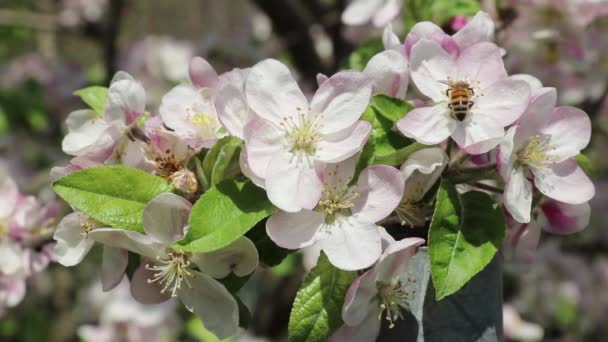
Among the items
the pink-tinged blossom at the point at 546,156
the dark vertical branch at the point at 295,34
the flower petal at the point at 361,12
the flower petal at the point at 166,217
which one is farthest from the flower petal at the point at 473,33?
the dark vertical branch at the point at 295,34

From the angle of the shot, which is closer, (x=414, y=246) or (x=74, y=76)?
(x=414, y=246)

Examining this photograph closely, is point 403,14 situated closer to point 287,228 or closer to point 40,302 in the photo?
point 287,228

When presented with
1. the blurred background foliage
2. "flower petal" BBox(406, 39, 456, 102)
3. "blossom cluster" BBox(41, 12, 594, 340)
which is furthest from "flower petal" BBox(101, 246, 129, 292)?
the blurred background foliage

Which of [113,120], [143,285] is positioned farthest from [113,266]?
[113,120]

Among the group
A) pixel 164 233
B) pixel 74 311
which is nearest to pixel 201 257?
pixel 164 233

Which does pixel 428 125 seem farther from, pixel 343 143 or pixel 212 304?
pixel 212 304

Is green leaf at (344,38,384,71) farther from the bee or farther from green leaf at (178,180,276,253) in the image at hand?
green leaf at (178,180,276,253)

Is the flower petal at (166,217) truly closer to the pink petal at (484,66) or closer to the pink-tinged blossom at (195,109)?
the pink-tinged blossom at (195,109)
